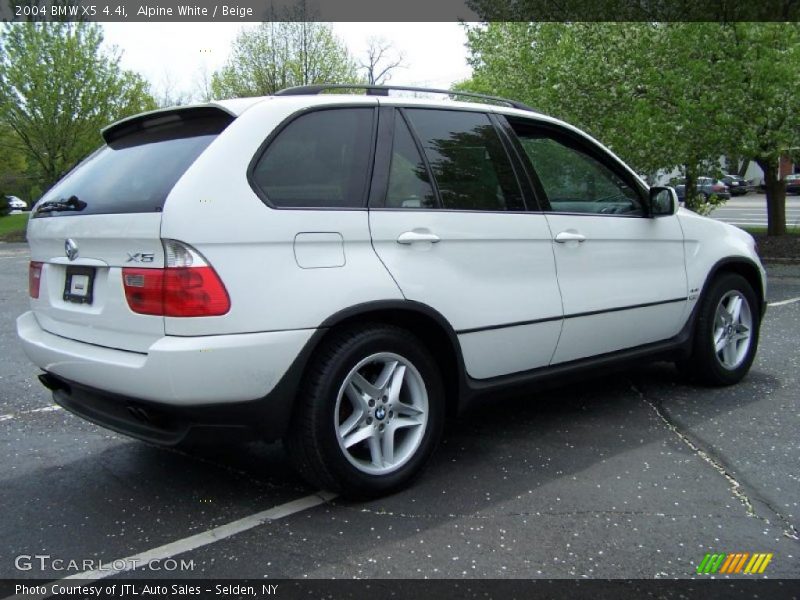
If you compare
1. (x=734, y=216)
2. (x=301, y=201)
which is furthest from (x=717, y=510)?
(x=734, y=216)

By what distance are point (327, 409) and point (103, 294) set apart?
106 centimetres

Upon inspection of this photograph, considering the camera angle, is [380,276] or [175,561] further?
[380,276]

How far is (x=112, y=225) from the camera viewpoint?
9.77ft

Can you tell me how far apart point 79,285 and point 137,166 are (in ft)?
1.92

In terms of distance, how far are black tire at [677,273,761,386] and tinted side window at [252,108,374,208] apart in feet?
9.02

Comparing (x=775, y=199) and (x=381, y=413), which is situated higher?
(x=775, y=199)

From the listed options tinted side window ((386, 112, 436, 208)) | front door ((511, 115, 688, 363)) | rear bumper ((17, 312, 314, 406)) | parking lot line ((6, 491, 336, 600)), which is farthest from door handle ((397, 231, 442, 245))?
parking lot line ((6, 491, 336, 600))

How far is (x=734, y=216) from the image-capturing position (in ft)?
97.6

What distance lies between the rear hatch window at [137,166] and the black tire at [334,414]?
0.92 meters

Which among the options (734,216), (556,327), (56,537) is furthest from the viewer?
(734,216)

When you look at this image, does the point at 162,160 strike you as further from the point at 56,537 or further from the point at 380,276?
the point at 56,537

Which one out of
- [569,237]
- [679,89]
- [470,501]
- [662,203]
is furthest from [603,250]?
[679,89]

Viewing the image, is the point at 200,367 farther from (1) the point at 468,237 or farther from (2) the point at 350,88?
(2) the point at 350,88

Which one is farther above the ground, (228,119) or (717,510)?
(228,119)
